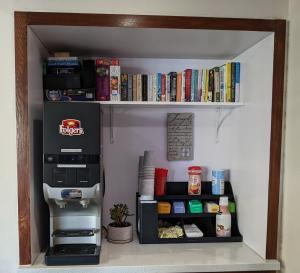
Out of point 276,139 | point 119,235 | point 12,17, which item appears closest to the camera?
point 12,17

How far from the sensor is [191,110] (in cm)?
210

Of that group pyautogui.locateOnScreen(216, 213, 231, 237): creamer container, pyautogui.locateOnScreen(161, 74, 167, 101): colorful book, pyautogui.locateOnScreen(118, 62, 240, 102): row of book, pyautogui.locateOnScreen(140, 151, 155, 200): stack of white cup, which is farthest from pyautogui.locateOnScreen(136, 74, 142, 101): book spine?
pyautogui.locateOnScreen(216, 213, 231, 237): creamer container

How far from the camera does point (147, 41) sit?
1.72 metres

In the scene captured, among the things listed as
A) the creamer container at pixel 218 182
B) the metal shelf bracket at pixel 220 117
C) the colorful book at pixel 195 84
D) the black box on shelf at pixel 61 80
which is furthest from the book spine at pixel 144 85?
the creamer container at pixel 218 182

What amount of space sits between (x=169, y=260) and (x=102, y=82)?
Result: 3.20 feet

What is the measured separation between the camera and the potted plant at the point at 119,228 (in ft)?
6.04

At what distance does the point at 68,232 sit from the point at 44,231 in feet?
0.64

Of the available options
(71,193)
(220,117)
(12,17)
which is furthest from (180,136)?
(12,17)

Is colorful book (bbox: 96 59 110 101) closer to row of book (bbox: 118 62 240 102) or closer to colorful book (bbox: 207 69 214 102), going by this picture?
row of book (bbox: 118 62 240 102)

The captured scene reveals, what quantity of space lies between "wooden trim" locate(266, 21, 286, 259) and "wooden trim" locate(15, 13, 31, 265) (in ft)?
3.67

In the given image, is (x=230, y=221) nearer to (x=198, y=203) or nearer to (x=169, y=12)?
(x=198, y=203)

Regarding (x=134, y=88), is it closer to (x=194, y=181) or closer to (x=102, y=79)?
(x=102, y=79)

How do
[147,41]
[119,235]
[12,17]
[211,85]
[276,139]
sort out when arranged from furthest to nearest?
[211,85], [119,235], [147,41], [276,139], [12,17]

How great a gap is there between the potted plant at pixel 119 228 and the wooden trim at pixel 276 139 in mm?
736
